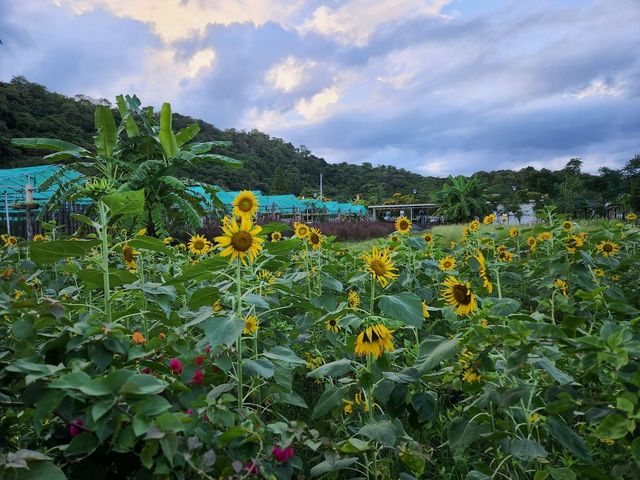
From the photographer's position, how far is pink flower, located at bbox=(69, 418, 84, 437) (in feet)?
2.40

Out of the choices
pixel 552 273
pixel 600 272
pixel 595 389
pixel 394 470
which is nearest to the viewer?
pixel 394 470

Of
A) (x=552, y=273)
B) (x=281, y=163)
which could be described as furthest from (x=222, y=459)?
(x=281, y=163)

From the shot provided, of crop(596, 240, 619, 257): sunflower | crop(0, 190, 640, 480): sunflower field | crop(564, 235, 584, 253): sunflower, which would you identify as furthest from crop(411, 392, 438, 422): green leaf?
crop(596, 240, 619, 257): sunflower

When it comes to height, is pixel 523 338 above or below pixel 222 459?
above

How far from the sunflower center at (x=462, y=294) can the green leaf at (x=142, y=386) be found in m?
0.93

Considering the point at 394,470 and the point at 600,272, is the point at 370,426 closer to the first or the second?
the point at 394,470

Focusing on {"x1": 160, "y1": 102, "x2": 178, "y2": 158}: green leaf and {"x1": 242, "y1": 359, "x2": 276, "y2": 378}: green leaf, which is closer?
{"x1": 242, "y1": 359, "x2": 276, "y2": 378}: green leaf

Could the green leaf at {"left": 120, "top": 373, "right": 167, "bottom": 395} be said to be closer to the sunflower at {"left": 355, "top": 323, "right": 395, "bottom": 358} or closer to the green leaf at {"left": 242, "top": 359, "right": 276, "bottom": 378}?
the green leaf at {"left": 242, "top": 359, "right": 276, "bottom": 378}

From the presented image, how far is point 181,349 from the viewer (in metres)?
0.96

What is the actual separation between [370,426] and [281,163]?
178ft

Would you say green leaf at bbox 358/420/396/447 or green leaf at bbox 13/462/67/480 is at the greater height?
green leaf at bbox 13/462/67/480

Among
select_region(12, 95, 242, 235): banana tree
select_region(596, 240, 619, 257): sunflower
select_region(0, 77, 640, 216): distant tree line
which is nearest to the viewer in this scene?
select_region(596, 240, 619, 257): sunflower

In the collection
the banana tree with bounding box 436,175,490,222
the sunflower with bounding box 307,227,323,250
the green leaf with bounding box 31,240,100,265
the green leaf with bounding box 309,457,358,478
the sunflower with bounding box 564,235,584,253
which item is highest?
the banana tree with bounding box 436,175,490,222

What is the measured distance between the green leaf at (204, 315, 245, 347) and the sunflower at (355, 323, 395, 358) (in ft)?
1.03
